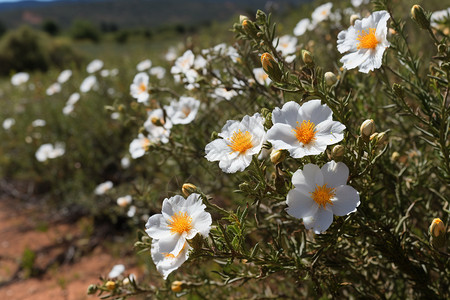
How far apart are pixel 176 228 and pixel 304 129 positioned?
1.57 ft

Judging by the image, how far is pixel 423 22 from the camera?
4.51 ft

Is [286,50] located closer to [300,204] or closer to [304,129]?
[304,129]

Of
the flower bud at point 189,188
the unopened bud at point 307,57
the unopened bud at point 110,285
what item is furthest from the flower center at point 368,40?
the unopened bud at point 110,285

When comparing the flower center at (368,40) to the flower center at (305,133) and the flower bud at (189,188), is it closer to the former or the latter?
the flower center at (305,133)

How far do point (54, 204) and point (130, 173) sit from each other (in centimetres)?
115

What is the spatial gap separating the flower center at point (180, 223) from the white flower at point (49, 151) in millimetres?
3449

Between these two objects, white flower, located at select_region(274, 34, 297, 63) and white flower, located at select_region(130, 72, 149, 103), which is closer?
white flower, located at select_region(274, 34, 297, 63)

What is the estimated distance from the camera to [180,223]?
1.20m

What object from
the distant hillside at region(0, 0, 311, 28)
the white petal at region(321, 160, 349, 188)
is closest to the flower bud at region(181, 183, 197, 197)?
the white petal at region(321, 160, 349, 188)

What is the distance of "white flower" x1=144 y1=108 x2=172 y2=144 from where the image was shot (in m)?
1.95

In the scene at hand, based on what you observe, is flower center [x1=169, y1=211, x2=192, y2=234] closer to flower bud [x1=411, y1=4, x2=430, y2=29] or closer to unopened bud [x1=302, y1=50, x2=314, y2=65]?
unopened bud [x1=302, y1=50, x2=314, y2=65]

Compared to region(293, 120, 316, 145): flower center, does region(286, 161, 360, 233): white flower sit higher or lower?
lower

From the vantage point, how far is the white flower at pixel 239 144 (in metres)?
1.20

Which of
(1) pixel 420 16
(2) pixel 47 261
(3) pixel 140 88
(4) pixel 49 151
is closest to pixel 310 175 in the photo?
(1) pixel 420 16
